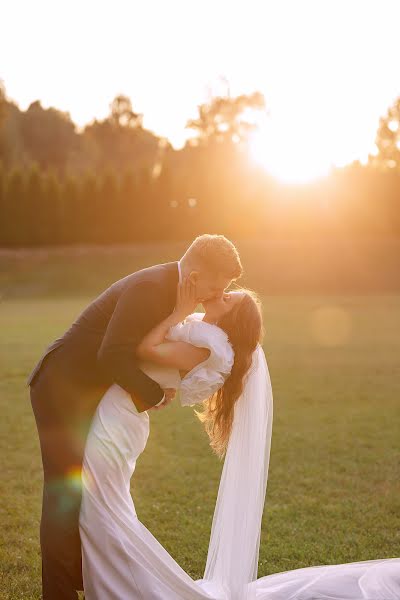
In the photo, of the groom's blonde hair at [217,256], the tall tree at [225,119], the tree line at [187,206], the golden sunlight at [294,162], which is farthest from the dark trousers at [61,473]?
the tall tree at [225,119]

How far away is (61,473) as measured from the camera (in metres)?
4.29

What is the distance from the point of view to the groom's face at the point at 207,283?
159 inches

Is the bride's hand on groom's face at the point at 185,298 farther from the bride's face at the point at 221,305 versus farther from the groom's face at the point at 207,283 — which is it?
the bride's face at the point at 221,305

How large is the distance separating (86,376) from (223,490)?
3.88 ft

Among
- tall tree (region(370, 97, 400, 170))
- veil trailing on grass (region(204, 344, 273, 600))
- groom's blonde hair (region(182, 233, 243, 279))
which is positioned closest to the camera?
groom's blonde hair (region(182, 233, 243, 279))

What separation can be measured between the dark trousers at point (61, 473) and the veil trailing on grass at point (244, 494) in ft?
2.83

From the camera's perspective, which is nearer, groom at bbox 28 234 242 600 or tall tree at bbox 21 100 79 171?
groom at bbox 28 234 242 600

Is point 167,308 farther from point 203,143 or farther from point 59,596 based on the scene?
point 203,143

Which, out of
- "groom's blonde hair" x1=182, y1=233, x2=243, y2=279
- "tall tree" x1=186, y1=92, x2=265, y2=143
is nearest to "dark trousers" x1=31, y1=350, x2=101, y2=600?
"groom's blonde hair" x1=182, y1=233, x2=243, y2=279

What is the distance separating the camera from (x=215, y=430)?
15.8 ft

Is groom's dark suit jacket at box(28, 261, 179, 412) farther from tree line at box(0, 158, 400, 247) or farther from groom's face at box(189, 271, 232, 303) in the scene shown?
tree line at box(0, 158, 400, 247)

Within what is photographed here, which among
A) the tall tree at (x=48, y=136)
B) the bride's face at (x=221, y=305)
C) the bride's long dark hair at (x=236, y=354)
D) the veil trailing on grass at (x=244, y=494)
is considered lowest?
the veil trailing on grass at (x=244, y=494)

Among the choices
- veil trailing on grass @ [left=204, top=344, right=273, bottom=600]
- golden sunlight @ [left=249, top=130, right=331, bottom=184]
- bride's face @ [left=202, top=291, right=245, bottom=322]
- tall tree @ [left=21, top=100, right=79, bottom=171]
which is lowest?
veil trailing on grass @ [left=204, top=344, right=273, bottom=600]

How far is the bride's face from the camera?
4328 millimetres
